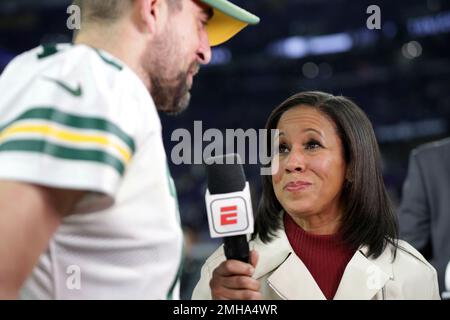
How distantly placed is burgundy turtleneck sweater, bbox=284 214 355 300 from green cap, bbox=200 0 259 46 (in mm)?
435

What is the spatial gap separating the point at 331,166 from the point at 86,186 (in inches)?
25.6

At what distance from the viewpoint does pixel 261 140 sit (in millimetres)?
1328

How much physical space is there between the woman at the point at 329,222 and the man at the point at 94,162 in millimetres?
357

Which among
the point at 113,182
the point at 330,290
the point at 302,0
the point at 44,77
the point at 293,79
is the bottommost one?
the point at 330,290

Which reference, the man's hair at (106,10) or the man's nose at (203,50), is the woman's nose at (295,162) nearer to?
the man's nose at (203,50)

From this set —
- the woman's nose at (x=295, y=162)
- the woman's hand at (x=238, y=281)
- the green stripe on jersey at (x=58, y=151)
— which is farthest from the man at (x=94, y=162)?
the woman's nose at (x=295, y=162)

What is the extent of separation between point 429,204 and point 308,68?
664cm

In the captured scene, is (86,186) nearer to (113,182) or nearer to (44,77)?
(113,182)

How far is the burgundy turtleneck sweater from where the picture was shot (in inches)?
49.1

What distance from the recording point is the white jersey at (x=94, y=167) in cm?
73

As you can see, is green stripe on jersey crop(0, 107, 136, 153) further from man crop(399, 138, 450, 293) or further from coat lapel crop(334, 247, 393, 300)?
man crop(399, 138, 450, 293)

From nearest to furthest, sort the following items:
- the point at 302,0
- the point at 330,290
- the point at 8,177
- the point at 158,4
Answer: the point at 8,177
the point at 158,4
the point at 330,290
the point at 302,0

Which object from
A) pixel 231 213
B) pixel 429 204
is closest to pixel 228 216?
pixel 231 213
